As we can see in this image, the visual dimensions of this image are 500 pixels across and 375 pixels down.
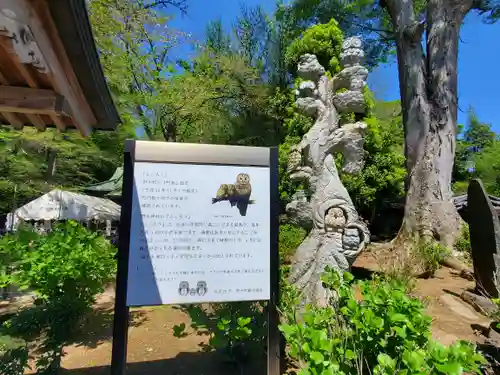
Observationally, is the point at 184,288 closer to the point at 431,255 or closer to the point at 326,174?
the point at 326,174

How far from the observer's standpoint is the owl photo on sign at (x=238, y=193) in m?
2.67

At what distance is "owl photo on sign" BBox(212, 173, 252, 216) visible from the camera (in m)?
2.67

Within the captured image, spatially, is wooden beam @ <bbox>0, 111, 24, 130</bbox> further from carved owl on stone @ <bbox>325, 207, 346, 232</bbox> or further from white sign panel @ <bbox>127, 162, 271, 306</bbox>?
carved owl on stone @ <bbox>325, 207, 346, 232</bbox>

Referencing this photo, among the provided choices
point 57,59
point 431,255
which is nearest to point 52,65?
point 57,59

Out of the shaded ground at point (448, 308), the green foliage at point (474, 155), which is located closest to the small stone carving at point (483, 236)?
the shaded ground at point (448, 308)

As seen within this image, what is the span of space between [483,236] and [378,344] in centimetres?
357

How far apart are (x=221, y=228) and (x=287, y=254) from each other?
18.5 feet

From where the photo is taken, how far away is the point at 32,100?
217 centimetres

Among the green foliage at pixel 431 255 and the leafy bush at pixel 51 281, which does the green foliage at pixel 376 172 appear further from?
the leafy bush at pixel 51 281

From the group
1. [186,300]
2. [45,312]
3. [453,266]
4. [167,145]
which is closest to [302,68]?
[167,145]

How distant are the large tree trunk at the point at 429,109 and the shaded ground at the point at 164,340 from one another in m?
2.81

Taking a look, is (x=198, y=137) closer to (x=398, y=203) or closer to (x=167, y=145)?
(x=398, y=203)

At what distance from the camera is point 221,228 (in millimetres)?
2631

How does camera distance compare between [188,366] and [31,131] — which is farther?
[31,131]
